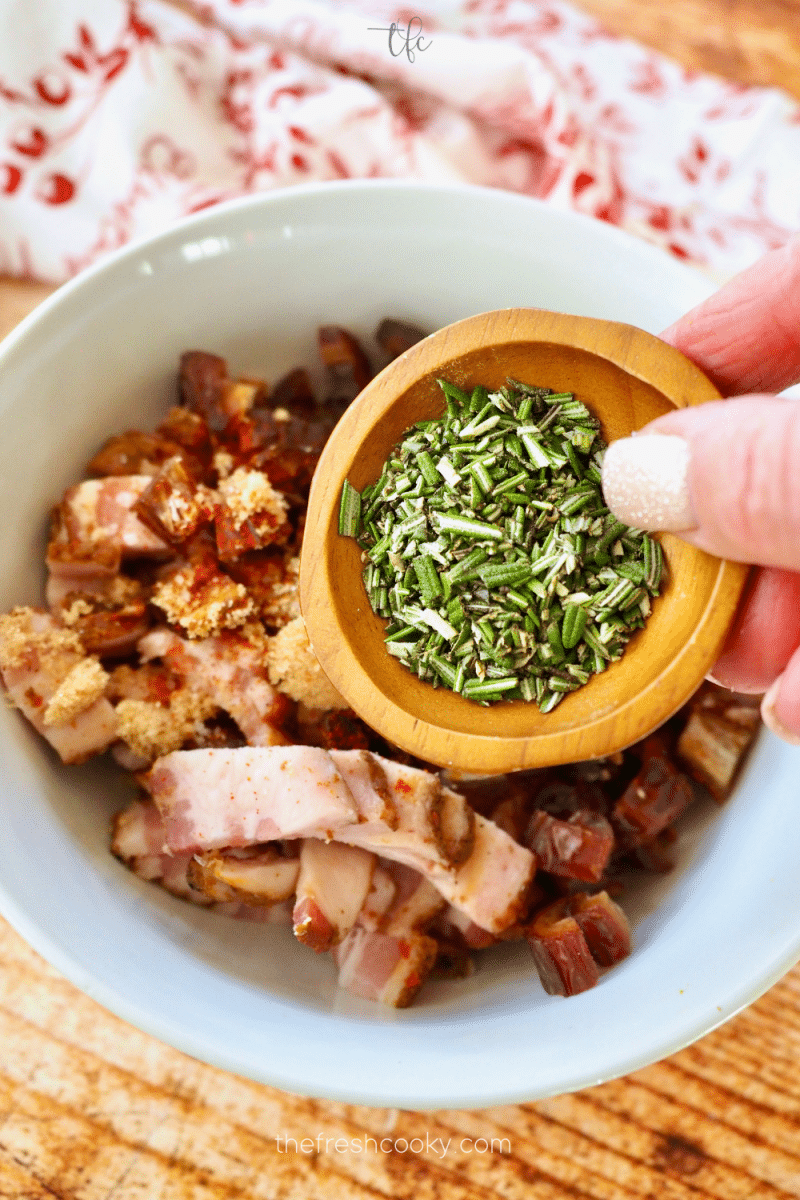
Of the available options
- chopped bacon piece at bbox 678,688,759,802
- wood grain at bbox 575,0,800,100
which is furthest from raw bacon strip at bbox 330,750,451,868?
wood grain at bbox 575,0,800,100

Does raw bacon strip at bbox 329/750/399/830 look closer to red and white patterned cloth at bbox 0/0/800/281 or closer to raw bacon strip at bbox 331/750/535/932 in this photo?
raw bacon strip at bbox 331/750/535/932

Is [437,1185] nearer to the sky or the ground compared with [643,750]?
nearer to the ground

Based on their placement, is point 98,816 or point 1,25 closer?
point 98,816

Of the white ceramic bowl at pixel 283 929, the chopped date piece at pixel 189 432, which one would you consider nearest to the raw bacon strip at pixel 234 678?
the white ceramic bowl at pixel 283 929

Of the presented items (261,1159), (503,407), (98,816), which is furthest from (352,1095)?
(503,407)

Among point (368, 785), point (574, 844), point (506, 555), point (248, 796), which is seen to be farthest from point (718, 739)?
point (248, 796)

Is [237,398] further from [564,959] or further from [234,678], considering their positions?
[564,959]

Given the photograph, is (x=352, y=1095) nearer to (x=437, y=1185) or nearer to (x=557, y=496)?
(x=437, y=1185)
